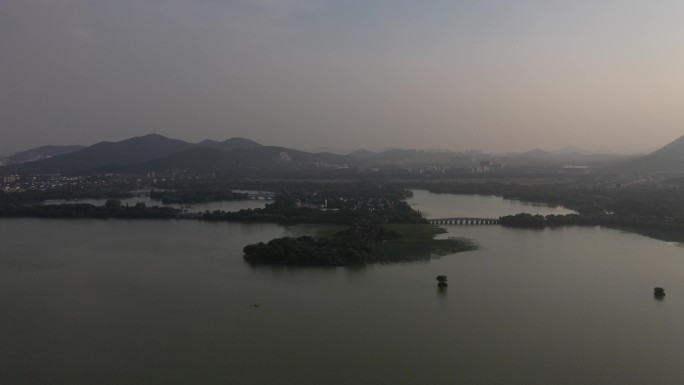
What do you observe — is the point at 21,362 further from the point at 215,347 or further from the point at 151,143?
the point at 151,143

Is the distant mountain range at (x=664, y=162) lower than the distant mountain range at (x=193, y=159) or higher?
lower

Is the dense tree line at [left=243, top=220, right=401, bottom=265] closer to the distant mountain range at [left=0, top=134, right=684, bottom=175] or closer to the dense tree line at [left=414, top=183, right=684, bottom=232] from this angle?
the dense tree line at [left=414, top=183, right=684, bottom=232]

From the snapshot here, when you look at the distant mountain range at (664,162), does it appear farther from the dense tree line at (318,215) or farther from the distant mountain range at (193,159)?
the dense tree line at (318,215)

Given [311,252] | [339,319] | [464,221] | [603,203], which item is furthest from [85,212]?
[603,203]

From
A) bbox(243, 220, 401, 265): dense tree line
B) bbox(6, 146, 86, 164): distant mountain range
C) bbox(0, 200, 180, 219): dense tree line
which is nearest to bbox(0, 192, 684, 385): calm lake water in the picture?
bbox(243, 220, 401, 265): dense tree line

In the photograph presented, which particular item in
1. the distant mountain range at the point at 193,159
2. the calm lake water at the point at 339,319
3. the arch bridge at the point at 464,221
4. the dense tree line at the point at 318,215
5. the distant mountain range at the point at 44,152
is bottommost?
the calm lake water at the point at 339,319

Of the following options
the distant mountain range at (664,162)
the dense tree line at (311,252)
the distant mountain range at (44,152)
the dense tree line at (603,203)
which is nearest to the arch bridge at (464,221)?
the dense tree line at (603,203)

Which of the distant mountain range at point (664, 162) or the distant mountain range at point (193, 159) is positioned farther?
the distant mountain range at point (193, 159)

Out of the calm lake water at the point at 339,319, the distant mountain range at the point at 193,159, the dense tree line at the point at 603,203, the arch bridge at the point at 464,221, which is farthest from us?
the distant mountain range at the point at 193,159

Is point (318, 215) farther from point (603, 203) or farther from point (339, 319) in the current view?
point (603, 203)
